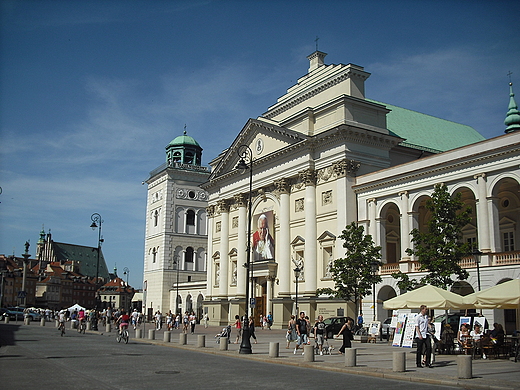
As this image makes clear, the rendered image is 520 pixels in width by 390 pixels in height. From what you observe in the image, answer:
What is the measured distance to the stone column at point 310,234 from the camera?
4975cm

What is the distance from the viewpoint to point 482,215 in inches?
1487

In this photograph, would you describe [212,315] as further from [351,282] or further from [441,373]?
[441,373]

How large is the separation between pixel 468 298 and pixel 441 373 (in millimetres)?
8080

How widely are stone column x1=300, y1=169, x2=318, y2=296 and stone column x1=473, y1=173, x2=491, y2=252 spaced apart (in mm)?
15923

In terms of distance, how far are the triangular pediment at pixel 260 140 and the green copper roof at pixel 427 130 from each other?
10.8 m

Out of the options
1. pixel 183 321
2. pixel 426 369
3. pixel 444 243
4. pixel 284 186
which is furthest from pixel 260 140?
pixel 426 369

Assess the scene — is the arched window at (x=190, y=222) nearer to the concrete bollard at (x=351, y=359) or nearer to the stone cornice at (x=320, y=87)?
the stone cornice at (x=320, y=87)

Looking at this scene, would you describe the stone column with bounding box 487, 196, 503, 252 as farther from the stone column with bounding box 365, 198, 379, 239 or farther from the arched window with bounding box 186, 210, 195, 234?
the arched window with bounding box 186, 210, 195, 234

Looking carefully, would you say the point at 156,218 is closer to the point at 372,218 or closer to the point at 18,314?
the point at 18,314

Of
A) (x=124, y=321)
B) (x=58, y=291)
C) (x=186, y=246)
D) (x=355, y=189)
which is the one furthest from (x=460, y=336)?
(x=58, y=291)

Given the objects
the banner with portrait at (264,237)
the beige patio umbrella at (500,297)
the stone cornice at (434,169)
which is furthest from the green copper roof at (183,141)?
the beige patio umbrella at (500,297)

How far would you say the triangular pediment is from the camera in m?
53.8

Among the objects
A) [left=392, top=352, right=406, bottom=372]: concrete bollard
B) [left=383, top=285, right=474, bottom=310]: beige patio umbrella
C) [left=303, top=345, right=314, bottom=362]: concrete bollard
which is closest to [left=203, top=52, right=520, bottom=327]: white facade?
[left=383, top=285, right=474, bottom=310]: beige patio umbrella

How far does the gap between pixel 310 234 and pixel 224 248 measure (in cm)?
1630
